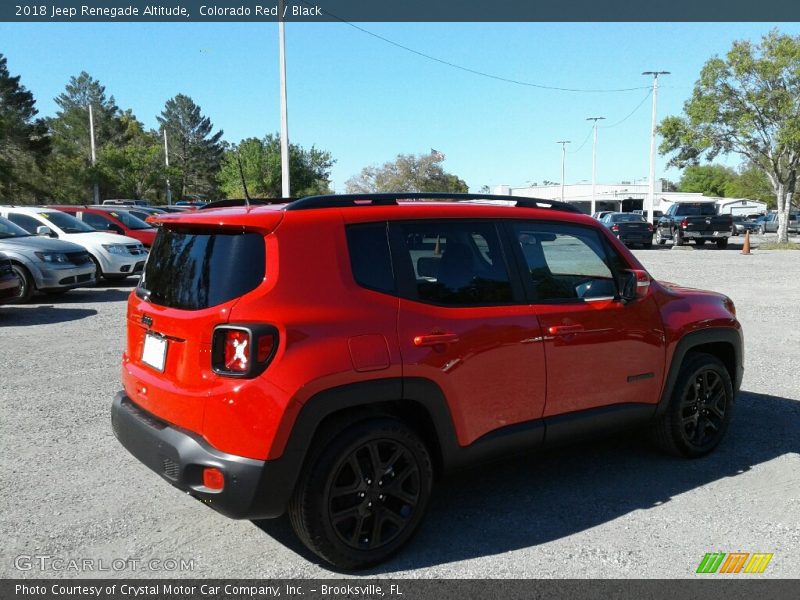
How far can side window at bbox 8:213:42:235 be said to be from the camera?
14.6 meters

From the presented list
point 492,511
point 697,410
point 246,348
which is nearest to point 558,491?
point 492,511

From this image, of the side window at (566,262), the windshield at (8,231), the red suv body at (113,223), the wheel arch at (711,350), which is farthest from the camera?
the red suv body at (113,223)

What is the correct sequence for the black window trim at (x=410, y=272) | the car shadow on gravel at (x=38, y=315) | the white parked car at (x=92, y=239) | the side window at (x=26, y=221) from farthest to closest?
the side window at (x=26, y=221) → the white parked car at (x=92, y=239) → the car shadow on gravel at (x=38, y=315) → the black window trim at (x=410, y=272)

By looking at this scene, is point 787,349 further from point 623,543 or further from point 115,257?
point 115,257

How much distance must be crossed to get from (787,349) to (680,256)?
57.6 feet

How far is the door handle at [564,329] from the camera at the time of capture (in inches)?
153

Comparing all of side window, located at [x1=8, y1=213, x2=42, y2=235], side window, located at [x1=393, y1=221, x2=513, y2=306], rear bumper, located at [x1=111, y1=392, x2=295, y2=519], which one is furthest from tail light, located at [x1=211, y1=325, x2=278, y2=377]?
side window, located at [x1=8, y1=213, x2=42, y2=235]

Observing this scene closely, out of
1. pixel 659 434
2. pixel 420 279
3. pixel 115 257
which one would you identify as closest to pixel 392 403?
pixel 420 279

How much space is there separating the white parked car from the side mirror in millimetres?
11848

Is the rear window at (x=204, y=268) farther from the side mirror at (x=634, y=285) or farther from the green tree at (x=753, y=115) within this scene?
the green tree at (x=753, y=115)

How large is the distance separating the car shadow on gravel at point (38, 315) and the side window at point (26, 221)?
3.77 m

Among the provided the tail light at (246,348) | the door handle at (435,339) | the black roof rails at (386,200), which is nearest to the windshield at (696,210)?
the black roof rails at (386,200)

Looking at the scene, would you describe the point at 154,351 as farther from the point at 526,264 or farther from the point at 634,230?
the point at 634,230

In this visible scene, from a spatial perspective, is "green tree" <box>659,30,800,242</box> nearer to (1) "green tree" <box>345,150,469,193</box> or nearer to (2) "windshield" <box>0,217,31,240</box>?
(2) "windshield" <box>0,217,31,240</box>
